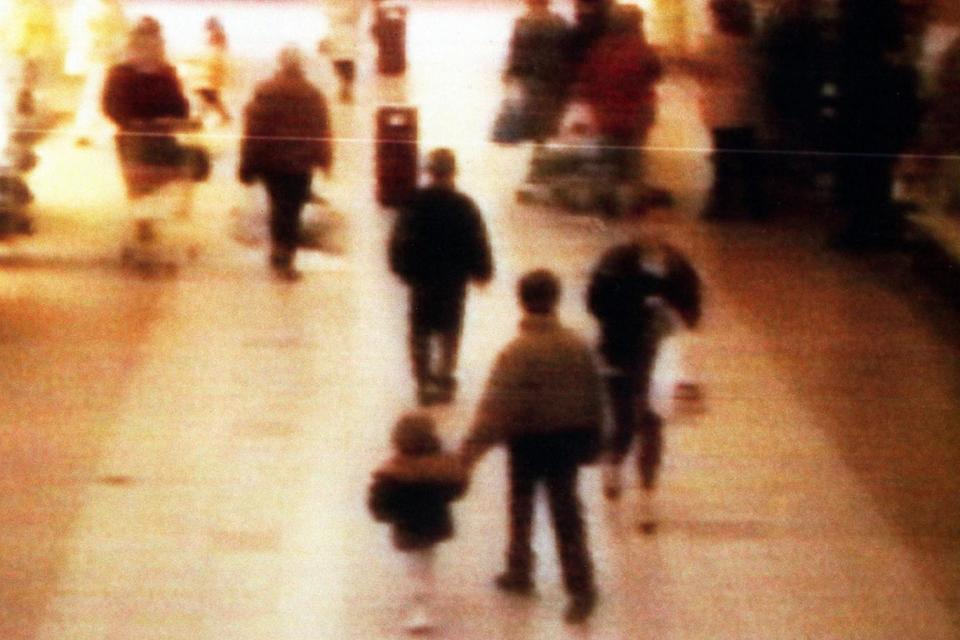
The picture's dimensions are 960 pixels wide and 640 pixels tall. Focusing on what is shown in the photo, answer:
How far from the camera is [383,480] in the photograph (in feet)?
16.8

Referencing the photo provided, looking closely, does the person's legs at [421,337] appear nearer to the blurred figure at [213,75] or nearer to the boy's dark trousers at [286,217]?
the boy's dark trousers at [286,217]

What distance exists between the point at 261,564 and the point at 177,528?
14.7 inches

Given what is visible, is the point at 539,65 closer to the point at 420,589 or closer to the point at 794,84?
the point at 794,84

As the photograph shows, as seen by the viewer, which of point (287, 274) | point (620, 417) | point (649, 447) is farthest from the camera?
point (287, 274)

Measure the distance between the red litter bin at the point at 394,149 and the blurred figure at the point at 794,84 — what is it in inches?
69.0

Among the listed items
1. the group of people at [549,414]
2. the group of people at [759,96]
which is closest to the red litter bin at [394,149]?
the group of people at [759,96]

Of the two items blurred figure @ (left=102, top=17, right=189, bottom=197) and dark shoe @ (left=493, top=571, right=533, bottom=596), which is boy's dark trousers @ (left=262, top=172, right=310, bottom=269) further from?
dark shoe @ (left=493, top=571, right=533, bottom=596)

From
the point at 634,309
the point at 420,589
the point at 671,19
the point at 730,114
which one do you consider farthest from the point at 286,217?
the point at 420,589

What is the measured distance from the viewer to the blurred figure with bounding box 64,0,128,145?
7.91 meters

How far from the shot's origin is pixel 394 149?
831 centimetres

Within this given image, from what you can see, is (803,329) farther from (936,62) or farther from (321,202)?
(321,202)

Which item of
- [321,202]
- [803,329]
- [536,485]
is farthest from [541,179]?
[536,485]

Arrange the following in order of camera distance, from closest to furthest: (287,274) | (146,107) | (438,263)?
(438,263) < (146,107) < (287,274)

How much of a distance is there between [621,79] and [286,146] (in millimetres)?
1583
